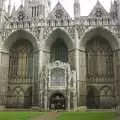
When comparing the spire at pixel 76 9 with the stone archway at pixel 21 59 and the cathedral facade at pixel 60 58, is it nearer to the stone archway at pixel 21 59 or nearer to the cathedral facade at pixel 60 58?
the cathedral facade at pixel 60 58

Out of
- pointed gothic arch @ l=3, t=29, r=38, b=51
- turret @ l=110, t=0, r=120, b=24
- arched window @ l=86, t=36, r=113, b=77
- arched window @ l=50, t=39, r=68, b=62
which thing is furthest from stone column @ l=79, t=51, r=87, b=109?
turret @ l=110, t=0, r=120, b=24

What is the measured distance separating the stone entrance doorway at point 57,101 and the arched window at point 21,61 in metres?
6.74

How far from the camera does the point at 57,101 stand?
143ft

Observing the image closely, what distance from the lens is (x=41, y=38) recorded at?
149 feet

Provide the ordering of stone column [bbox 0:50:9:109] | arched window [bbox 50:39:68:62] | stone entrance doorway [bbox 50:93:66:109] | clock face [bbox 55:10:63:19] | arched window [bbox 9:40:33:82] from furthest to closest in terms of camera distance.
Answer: clock face [bbox 55:10:63:19], arched window [bbox 50:39:68:62], arched window [bbox 9:40:33:82], stone column [bbox 0:50:9:109], stone entrance doorway [bbox 50:93:66:109]

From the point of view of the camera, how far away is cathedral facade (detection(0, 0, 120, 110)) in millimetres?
42375

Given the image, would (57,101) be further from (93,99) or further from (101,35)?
(101,35)

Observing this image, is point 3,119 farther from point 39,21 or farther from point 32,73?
point 39,21

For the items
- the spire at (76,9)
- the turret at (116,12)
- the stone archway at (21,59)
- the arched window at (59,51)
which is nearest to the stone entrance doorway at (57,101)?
the stone archway at (21,59)

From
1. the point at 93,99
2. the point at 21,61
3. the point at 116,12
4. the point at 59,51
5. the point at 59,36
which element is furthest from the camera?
the point at 116,12

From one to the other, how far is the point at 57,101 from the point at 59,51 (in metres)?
10.3

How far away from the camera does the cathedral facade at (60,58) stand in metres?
42.4

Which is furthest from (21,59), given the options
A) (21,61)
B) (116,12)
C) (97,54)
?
(116,12)

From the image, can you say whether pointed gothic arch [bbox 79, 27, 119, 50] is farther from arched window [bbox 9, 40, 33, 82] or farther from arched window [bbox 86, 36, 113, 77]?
arched window [bbox 9, 40, 33, 82]
